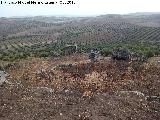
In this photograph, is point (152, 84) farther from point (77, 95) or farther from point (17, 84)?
point (17, 84)

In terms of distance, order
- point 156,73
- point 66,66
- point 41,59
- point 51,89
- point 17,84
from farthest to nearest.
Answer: point 41,59 → point 66,66 → point 156,73 → point 17,84 → point 51,89

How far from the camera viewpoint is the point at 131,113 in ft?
50.0

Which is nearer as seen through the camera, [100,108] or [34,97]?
[100,108]

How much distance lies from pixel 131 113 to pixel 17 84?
8.09m

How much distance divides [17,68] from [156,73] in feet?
34.2

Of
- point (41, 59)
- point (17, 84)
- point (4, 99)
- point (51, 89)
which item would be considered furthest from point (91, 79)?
point (41, 59)

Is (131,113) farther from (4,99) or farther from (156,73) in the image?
(156,73)

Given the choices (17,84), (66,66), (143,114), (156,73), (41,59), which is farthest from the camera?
(41,59)

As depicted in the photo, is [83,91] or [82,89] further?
[82,89]

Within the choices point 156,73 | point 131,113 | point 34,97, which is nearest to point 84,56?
point 156,73

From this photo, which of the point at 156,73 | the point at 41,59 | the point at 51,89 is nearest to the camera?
the point at 51,89

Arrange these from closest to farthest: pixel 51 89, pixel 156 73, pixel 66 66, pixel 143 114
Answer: pixel 143 114, pixel 51 89, pixel 156 73, pixel 66 66

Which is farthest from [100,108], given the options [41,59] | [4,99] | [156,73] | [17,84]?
[41,59]

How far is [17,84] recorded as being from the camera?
67.2ft
